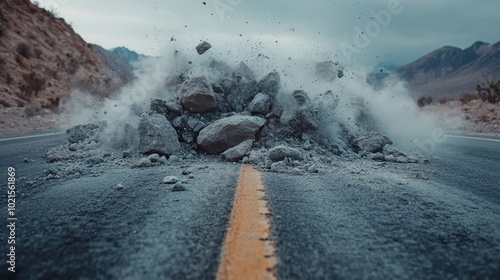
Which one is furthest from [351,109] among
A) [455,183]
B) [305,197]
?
[305,197]

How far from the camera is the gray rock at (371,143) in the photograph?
4.50 meters

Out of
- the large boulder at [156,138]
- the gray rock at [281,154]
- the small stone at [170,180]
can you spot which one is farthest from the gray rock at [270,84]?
the small stone at [170,180]

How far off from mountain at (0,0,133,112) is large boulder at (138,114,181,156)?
38.6 ft

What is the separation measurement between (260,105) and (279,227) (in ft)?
10.7

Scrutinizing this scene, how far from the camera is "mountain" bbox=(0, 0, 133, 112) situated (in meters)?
15.5

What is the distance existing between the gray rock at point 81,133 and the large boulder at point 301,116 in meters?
2.92

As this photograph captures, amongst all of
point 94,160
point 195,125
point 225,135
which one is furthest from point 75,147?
point 225,135

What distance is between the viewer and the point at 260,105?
4730 mm

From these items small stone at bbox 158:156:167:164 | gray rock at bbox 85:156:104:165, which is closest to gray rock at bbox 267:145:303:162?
small stone at bbox 158:156:167:164

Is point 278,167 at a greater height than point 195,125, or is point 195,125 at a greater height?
point 195,125

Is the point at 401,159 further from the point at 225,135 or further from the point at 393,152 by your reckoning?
the point at 225,135

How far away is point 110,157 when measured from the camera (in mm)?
3807

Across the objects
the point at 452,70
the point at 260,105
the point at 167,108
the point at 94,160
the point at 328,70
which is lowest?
the point at 94,160

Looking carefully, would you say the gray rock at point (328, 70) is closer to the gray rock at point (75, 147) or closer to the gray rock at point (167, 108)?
the gray rock at point (167, 108)
